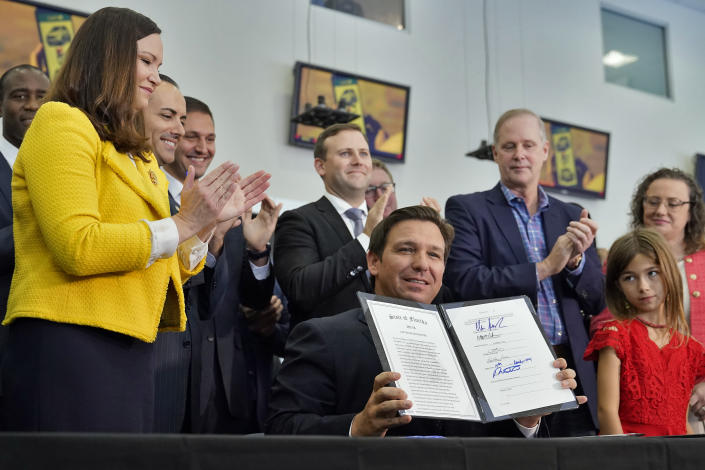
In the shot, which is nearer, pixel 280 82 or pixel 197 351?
pixel 197 351

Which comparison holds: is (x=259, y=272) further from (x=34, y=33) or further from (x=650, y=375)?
(x=34, y=33)

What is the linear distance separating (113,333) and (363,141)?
1723 mm

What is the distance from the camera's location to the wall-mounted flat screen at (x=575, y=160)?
7.14m

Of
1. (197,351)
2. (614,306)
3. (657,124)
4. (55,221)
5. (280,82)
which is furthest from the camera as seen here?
(657,124)

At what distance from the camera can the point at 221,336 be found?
2.42m

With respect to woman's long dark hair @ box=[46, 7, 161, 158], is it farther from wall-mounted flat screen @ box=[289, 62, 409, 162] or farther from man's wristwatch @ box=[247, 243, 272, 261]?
wall-mounted flat screen @ box=[289, 62, 409, 162]

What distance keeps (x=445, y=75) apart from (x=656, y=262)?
4.67 metres

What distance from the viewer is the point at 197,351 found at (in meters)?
2.34

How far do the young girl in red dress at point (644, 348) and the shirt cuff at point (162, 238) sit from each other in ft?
4.70

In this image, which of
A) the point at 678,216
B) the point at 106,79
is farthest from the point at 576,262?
the point at 106,79

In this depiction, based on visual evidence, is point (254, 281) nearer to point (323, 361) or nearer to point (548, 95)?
point (323, 361)

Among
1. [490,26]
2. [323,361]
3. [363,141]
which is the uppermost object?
[490,26]

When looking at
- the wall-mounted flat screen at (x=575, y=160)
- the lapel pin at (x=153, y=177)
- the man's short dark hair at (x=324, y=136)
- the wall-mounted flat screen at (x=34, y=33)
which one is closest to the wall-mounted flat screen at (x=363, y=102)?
the wall-mounted flat screen at (x=575, y=160)

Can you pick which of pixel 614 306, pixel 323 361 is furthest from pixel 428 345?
pixel 614 306
